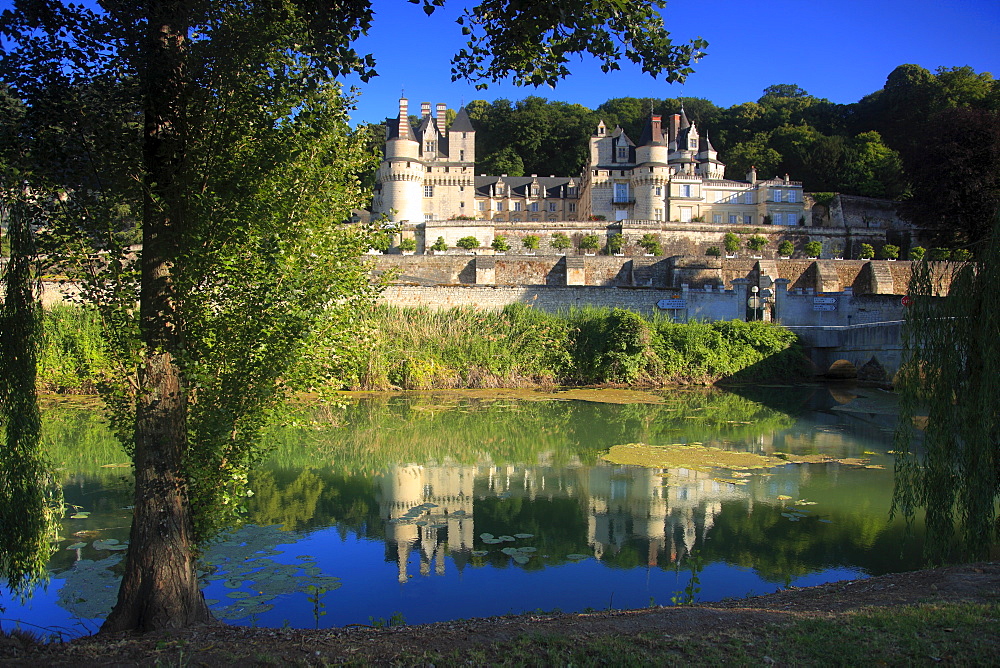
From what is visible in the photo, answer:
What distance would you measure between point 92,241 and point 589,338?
18918mm

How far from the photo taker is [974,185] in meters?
29.2

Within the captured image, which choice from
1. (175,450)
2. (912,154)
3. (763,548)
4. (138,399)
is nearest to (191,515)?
(175,450)

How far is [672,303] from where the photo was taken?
27.8 meters

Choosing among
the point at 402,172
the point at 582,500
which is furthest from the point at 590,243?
the point at 582,500

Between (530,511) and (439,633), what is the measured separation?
15.8 ft

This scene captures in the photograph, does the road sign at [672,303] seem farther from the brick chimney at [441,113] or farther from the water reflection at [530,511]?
the brick chimney at [441,113]

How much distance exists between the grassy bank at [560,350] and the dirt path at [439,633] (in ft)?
54.3

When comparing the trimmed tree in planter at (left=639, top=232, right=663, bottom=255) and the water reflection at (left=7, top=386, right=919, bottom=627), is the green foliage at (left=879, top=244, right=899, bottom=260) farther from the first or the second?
the water reflection at (left=7, top=386, right=919, bottom=627)

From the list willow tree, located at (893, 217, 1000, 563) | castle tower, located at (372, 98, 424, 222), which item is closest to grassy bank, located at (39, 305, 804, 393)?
willow tree, located at (893, 217, 1000, 563)

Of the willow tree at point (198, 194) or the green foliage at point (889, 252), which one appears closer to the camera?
the willow tree at point (198, 194)

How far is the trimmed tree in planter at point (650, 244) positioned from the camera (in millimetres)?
41750

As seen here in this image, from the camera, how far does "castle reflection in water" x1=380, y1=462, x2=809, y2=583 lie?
7.79 m

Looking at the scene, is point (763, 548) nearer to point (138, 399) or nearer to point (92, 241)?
point (138, 399)

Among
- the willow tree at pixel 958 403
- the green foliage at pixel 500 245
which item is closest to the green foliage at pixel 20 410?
the willow tree at pixel 958 403
